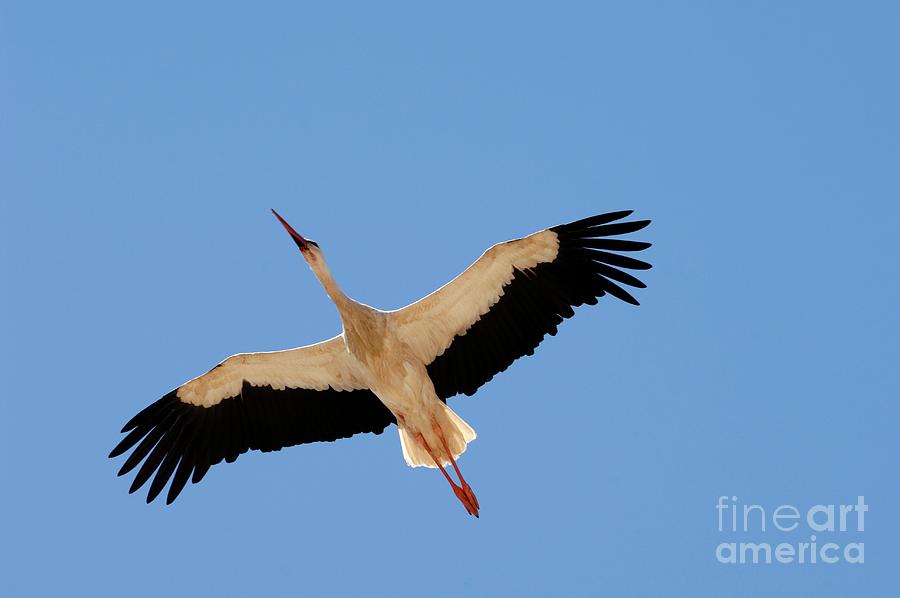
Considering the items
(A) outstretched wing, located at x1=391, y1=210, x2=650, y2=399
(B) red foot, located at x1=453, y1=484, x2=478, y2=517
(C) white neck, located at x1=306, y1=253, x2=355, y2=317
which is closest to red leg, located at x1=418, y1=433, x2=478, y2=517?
(B) red foot, located at x1=453, y1=484, x2=478, y2=517

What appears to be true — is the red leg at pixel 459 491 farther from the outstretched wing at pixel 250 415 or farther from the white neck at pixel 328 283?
the white neck at pixel 328 283

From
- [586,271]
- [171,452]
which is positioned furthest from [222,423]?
[586,271]

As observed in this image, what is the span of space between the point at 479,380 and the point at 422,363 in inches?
19.8

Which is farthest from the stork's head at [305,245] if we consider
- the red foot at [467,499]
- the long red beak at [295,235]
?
the red foot at [467,499]

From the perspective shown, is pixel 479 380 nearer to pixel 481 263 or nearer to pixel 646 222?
pixel 481 263

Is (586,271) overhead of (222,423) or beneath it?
overhead

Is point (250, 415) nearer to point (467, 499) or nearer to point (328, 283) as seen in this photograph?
point (328, 283)

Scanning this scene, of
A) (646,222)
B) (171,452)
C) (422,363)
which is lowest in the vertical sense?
(171,452)

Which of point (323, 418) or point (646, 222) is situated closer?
point (646, 222)

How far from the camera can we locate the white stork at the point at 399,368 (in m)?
11.4

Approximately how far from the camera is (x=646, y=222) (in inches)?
439

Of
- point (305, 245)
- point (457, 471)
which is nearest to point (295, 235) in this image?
point (305, 245)

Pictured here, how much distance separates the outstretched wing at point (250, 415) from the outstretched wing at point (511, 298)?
2.53 feet

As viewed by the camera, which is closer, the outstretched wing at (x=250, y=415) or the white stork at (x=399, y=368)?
the white stork at (x=399, y=368)
